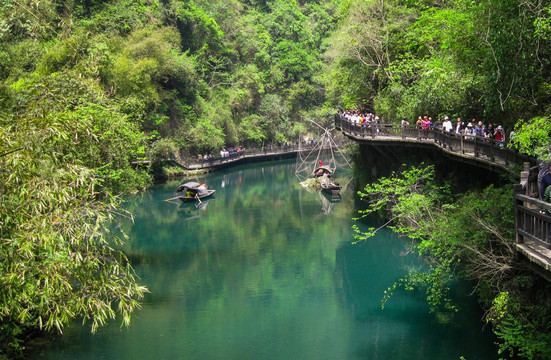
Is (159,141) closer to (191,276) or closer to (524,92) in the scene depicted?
(191,276)


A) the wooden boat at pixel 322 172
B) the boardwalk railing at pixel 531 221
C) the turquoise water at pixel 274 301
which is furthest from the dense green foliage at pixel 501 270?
the wooden boat at pixel 322 172

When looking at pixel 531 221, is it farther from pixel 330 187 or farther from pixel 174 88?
pixel 174 88

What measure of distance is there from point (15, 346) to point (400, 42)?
22917 millimetres

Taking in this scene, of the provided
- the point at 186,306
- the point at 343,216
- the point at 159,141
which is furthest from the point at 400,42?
the point at 159,141

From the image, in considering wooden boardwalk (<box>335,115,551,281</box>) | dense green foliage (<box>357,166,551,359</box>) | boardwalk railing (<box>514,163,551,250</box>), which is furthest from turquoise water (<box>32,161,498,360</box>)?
boardwalk railing (<box>514,163,551,250</box>)

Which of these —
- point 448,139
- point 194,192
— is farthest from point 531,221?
point 194,192

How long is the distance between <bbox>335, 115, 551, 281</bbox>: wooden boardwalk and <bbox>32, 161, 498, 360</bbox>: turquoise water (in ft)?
14.1

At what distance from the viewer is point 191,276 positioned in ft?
69.0

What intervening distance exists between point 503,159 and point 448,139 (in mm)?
3810

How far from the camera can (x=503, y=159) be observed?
15.5 metres

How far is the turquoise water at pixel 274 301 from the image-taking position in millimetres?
14516

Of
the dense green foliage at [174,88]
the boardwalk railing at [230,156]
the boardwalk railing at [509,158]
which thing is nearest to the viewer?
the boardwalk railing at [509,158]

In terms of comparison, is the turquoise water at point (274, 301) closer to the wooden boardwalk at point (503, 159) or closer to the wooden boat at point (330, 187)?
the wooden boardwalk at point (503, 159)

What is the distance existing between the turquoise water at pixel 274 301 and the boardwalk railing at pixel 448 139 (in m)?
4.33
